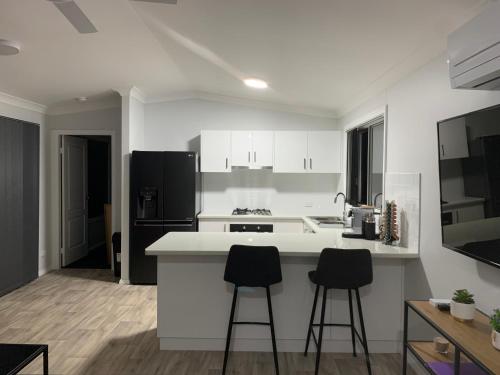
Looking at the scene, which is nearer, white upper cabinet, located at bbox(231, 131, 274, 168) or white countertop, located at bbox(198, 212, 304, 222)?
white countertop, located at bbox(198, 212, 304, 222)

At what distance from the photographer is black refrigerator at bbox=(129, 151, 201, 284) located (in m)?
4.90

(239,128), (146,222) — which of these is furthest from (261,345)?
(239,128)

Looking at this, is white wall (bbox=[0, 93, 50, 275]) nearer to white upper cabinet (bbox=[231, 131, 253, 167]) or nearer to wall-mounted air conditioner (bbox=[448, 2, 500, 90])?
white upper cabinet (bbox=[231, 131, 253, 167])

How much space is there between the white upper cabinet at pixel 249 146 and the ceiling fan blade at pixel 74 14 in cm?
297

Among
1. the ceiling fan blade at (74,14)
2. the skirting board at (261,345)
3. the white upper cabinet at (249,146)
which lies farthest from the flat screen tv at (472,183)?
the white upper cabinet at (249,146)

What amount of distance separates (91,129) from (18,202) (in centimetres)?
149

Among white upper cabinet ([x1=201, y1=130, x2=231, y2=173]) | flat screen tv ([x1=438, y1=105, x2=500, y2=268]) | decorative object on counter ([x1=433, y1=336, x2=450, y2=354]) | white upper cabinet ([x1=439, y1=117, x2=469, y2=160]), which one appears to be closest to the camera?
flat screen tv ([x1=438, y1=105, x2=500, y2=268])

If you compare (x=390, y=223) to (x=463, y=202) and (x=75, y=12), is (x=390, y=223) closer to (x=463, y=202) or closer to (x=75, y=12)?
(x=463, y=202)

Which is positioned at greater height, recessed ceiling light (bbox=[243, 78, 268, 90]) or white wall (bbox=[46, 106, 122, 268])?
recessed ceiling light (bbox=[243, 78, 268, 90])

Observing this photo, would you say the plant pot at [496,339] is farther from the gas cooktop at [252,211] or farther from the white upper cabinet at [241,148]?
the white upper cabinet at [241,148]

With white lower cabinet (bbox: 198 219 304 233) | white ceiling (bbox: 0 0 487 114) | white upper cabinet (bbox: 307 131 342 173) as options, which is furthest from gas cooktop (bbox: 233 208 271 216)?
white ceiling (bbox: 0 0 487 114)

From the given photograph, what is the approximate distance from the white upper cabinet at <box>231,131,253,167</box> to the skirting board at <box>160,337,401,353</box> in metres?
2.70

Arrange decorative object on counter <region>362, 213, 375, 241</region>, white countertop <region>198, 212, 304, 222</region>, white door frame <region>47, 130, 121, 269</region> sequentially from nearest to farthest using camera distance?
1. decorative object on counter <region>362, 213, 375, 241</region>
2. white countertop <region>198, 212, 304, 222</region>
3. white door frame <region>47, 130, 121, 269</region>

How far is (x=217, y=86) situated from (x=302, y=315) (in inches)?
128
